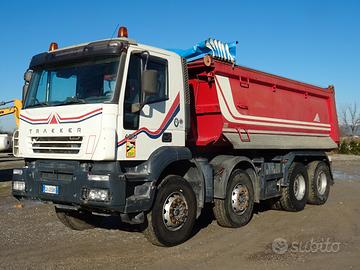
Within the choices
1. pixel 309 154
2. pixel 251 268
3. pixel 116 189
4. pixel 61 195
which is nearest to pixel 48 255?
pixel 61 195

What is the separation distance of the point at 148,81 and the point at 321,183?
7141 mm

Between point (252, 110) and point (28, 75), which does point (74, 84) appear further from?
point (252, 110)

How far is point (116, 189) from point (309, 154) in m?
6.54

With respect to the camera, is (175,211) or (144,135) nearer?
(144,135)

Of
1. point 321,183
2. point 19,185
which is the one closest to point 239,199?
point 19,185

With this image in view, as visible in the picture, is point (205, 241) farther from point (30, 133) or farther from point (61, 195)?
point (30, 133)

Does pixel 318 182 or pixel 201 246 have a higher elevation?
pixel 318 182

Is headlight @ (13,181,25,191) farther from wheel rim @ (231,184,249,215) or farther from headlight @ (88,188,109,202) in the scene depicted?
wheel rim @ (231,184,249,215)

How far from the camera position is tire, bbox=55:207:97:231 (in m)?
7.93

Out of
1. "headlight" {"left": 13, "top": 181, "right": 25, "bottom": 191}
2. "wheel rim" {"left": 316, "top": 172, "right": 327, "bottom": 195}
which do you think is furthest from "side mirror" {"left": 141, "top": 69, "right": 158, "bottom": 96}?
"wheel rim" {"left": 316, "top": 172, "right": 327, "bottom": 195}

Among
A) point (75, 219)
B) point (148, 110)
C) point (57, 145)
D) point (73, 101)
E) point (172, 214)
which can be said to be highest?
point (73, 101)

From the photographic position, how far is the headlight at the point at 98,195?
591cm

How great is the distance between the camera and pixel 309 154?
36.3 feet

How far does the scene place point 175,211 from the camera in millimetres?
6840
